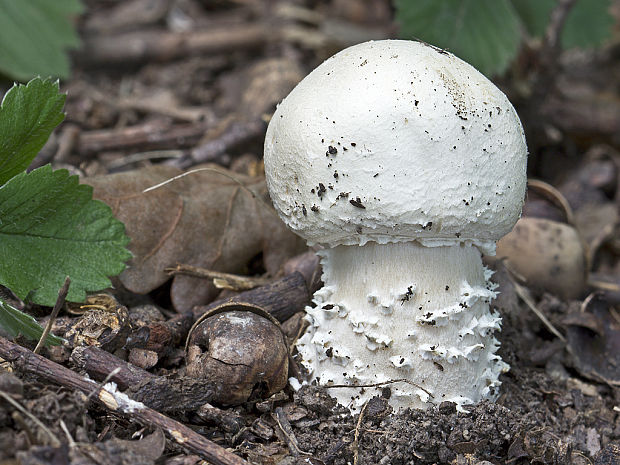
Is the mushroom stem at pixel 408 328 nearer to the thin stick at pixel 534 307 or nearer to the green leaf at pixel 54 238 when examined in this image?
the thin stick at pixel 534 307

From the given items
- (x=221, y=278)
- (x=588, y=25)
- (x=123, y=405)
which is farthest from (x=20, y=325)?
(x=588, y=25)

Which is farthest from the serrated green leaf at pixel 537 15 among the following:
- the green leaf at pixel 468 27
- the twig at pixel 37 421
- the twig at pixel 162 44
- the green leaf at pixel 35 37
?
the twig at pixel 37 421

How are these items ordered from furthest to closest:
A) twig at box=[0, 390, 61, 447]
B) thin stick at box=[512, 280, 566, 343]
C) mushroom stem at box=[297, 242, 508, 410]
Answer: thin stick at box=[512, 280, 566, 343] → mushroom stem at box=[297, 242, 508, 410] → twig at box=[0, 390, 61, 447]

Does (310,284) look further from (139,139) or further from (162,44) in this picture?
(162,44)

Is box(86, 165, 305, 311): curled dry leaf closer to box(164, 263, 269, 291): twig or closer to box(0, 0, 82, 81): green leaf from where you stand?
box(164, 263, 269, 291): twig

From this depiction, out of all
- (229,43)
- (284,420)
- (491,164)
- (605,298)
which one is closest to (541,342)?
(605,298)

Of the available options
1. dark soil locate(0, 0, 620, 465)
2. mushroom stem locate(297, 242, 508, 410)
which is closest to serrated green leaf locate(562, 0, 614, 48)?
dark soil locate(0, 0, 620, 465)

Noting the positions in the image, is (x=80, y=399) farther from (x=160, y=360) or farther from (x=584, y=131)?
(x=584, y=131)
